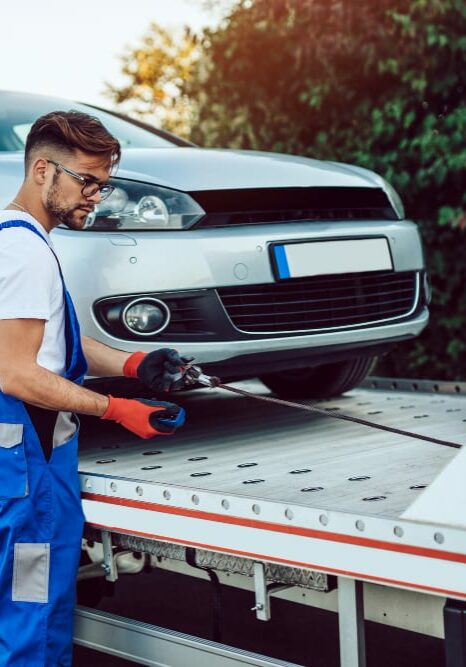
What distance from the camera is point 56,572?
219 cm

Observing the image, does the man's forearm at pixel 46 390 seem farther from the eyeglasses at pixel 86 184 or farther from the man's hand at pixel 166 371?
the eyeglasses at pixel 86 184

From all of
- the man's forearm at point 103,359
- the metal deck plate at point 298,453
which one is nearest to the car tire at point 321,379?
the metal deck plate at point 298,453

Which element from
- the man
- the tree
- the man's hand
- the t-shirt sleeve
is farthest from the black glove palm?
the tree

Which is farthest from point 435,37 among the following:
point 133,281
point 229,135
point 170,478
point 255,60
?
point 170,478

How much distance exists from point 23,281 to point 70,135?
1.31ft

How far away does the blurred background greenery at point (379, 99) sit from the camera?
6246mm

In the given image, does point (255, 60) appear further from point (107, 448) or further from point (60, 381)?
point (60, 381)

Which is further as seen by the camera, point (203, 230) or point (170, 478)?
point (203, 230)

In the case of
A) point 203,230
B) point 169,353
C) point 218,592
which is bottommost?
point 218,592

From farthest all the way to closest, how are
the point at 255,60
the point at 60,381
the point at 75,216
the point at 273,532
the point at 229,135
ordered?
1. the point at 229,135
2. the point at 255,60
3. the point at 75,216
4. the point at 60,381
5. the point at 273,532

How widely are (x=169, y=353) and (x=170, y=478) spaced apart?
1.08 ft

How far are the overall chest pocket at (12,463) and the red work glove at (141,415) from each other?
21 centimetres

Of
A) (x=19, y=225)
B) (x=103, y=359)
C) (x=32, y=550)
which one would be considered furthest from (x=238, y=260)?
(x=32, y=550)

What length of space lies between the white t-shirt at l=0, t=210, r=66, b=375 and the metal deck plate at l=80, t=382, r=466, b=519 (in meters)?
0.49
